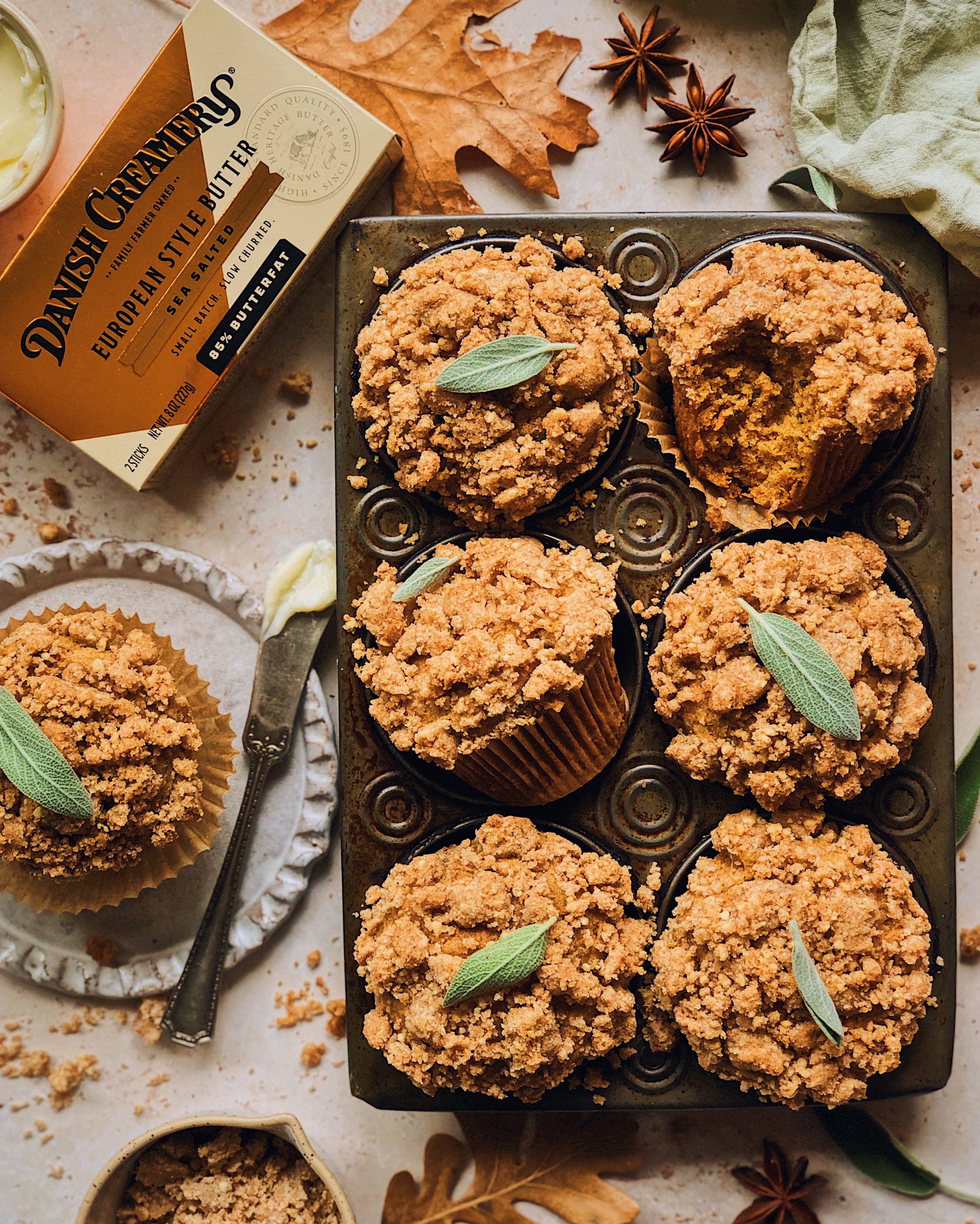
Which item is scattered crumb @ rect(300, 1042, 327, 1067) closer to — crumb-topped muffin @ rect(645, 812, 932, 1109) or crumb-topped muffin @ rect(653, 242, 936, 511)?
crumb-topped muffin @ rect(645, 812, 932, 1109)

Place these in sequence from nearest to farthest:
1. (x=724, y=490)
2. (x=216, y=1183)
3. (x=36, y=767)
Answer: (x=36, y=767)
(x=724, y=490)
(x=216, y=1183)

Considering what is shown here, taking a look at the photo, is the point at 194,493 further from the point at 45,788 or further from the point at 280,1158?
the point at 280,1158

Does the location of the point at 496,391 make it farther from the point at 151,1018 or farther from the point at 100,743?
the point at 151,1018

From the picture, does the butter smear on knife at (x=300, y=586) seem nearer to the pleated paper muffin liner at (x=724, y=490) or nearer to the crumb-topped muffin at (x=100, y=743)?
the crumb-topped muffin at (x=100, y=743)

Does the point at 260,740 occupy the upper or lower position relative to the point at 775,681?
lower

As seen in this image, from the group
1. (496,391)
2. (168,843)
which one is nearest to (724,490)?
(496,391)

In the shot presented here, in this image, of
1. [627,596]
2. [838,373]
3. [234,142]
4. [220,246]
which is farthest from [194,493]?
[838,373]

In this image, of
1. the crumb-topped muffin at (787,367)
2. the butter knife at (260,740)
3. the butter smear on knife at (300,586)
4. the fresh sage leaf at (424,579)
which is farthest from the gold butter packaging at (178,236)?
the crumb-topped muffin at (787,367)
